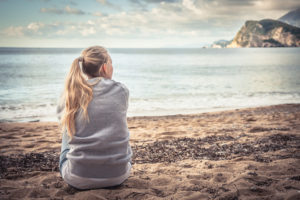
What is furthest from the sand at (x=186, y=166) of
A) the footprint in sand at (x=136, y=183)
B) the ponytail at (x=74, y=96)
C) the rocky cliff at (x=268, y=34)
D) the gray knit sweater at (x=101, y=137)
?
the rocky cliff at (x=268, y=34)

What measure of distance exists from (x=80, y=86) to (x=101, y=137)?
1.86 feet

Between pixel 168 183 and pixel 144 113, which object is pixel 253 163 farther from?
pixel 144 113

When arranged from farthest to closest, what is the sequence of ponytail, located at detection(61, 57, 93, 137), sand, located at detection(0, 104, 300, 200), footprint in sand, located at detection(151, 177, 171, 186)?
footprint in sand, located at detection(151, 177, 171, 186), sand, located at detection(0, 104, 300, 200), ponytail, located at detection(61, 57, 93, 137)

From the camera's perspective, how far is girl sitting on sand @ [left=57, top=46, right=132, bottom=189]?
2311mm

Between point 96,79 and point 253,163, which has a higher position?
point 96,79

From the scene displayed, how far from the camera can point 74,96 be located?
228 centimetres

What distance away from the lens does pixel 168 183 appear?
305cm

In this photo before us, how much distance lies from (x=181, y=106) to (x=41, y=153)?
8.87 meters

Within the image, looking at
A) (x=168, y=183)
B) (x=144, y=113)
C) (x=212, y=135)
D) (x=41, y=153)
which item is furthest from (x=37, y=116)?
(x=168, y=183)

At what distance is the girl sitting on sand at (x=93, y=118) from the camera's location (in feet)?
7.58

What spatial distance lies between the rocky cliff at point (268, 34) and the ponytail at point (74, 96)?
189 meters

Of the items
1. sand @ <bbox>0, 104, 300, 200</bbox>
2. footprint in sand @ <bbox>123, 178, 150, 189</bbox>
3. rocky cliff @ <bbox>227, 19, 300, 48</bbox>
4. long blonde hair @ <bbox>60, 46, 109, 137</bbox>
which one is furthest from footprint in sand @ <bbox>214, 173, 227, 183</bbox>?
rocky cliff @ <bbox>227, 19, 300, 48</bbox>

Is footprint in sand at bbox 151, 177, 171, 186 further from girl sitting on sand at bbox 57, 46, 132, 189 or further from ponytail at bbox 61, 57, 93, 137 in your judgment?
ponytail at bbox 61, 57, 93, 137

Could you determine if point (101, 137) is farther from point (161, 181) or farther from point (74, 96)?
point (161, 181)
